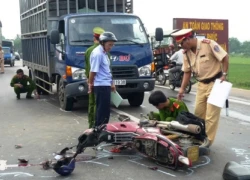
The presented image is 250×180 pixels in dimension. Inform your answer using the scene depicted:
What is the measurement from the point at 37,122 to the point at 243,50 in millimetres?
89330

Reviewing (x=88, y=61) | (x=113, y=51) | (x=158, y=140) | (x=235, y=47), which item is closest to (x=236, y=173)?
(x=158, y=140)

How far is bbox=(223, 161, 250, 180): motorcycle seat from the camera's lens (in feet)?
15.8

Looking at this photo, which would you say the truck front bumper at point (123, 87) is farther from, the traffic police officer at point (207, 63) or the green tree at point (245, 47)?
the green tree at point (245, 47)

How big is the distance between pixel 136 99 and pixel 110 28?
6.56 ft

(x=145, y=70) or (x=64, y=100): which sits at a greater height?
(x=145, y=70)

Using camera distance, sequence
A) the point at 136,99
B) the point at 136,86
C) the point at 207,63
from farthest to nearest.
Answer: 1. the point at 136,99
2. the point at 136,86
3. the point at 207,63

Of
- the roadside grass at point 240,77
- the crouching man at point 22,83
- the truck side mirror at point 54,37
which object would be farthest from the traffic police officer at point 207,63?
the roadside grass at point 240,77

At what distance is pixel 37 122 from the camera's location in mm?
9609

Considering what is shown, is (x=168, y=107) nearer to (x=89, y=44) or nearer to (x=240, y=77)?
(x=89, y=44)

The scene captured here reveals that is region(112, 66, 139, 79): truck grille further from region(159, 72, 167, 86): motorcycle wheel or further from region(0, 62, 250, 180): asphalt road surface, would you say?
region(159, 72, 167, 86): motorcycle wheel

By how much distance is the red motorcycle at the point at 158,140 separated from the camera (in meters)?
5.59

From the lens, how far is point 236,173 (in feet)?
16.3

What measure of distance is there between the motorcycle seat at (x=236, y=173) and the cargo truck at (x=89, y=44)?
555 cm

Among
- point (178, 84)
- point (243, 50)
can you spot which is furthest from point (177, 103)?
point (243, 50)
